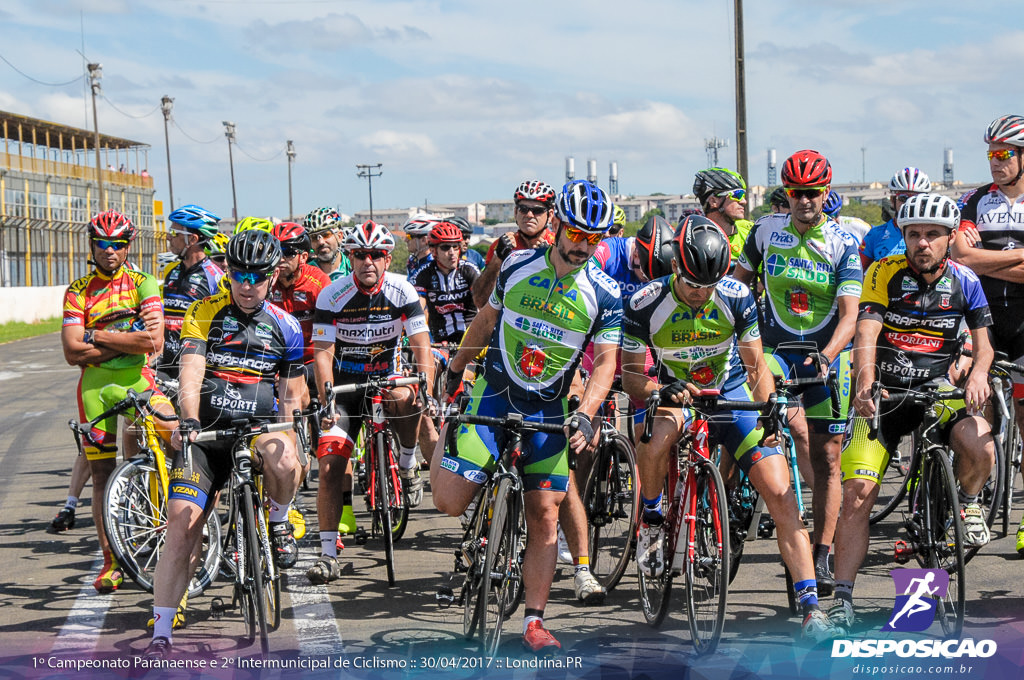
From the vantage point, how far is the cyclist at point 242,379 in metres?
6.20

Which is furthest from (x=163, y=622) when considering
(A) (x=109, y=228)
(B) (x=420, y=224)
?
(B) (x=420, y=224)

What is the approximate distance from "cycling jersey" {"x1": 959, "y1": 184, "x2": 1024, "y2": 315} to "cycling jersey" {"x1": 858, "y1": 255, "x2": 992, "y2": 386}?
1710 mm

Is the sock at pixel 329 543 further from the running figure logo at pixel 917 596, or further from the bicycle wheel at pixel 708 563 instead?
the running figure logo at pixel 917 596

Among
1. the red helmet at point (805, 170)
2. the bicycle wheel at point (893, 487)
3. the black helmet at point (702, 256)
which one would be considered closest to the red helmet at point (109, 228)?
the black helmet at point (702, 256)

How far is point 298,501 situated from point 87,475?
6.13 ft

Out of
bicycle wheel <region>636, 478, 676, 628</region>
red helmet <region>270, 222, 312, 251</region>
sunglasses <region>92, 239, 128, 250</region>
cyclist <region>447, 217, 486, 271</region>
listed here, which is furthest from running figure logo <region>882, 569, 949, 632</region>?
cyclist <region>447, 217, 486, 271</region>

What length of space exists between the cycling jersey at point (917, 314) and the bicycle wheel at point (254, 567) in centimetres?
355

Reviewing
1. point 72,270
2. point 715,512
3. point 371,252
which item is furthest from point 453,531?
point 72,270

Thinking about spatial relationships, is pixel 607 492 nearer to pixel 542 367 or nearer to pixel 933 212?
pixel 542 367

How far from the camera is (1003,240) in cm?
786

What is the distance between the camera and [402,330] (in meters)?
8.20

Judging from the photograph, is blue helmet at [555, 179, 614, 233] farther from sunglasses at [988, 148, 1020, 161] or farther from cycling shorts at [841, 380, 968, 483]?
sunglasses at [988, 148, 1020, 161]

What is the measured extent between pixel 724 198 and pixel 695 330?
263cm

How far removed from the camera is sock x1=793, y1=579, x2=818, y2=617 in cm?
578
